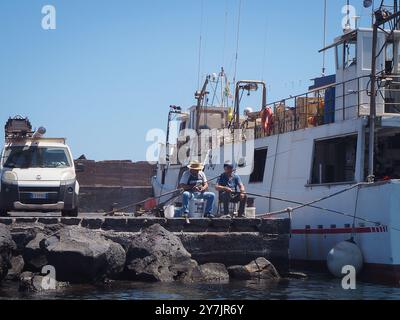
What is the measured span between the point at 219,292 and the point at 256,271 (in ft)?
7.91

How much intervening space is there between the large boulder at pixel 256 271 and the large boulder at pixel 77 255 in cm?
262

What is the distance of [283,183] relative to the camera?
19375 millimetres

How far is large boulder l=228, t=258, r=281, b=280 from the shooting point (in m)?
15.0

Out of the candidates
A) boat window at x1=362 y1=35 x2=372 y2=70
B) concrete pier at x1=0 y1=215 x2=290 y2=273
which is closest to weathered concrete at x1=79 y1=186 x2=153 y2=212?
boat window at x1=362 y1=35 x2=372 y2=70

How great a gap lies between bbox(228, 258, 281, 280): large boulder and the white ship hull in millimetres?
2090

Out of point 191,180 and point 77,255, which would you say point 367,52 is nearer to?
point 191,180

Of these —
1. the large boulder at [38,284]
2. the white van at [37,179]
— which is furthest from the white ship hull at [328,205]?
the large boulder at [38,284]

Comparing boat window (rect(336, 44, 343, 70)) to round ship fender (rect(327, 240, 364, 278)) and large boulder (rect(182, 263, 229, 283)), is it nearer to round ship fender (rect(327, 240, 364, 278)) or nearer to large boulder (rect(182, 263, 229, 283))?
round ship fender (rect(327, 240, 364, 278))

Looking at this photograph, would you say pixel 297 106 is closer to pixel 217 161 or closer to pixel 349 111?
pixel 349 111

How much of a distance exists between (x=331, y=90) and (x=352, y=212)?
4166 millimetres

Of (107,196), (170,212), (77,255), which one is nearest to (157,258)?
(77,255)

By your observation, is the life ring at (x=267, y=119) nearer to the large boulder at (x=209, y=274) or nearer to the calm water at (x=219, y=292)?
the large boulder at (x=209, y=274)

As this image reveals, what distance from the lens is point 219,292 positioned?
1288 cm
